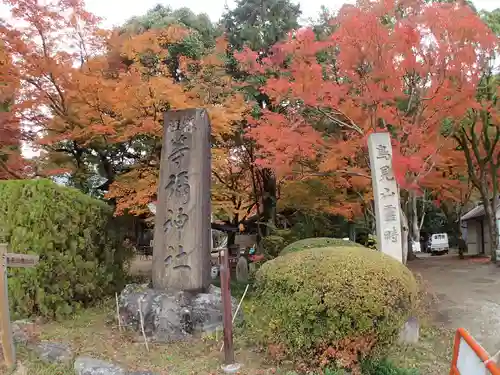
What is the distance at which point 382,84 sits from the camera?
39.1 ft

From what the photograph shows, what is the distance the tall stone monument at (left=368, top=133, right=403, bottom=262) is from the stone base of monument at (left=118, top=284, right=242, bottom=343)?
3.30 meters

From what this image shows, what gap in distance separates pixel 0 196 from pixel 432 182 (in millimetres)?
15030

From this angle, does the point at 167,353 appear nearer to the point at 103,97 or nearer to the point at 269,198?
the point at 103,97

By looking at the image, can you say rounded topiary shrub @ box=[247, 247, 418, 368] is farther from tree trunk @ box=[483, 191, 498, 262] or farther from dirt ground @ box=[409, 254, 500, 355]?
tree trunk @ box=[483, 191, 498, 262]

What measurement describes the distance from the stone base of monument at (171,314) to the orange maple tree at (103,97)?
3.83 m

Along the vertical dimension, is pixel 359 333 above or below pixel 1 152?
below

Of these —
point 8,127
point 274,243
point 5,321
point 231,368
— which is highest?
point 8,127

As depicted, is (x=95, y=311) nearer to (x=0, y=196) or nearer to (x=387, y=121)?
(x=0, y=196)

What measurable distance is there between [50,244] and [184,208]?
101 inches

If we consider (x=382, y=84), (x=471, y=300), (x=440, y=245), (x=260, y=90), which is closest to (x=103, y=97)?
(x=260, y=90)

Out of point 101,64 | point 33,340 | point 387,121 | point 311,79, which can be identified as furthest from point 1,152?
point 387,121

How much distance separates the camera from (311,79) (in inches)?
485

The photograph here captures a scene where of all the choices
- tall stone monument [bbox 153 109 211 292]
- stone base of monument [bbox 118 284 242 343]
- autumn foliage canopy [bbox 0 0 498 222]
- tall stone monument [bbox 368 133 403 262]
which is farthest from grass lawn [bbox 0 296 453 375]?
autumn foliage canopy [bbox 0 0 498 222]

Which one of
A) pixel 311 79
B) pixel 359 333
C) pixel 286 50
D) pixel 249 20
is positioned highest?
pixel 249 20
